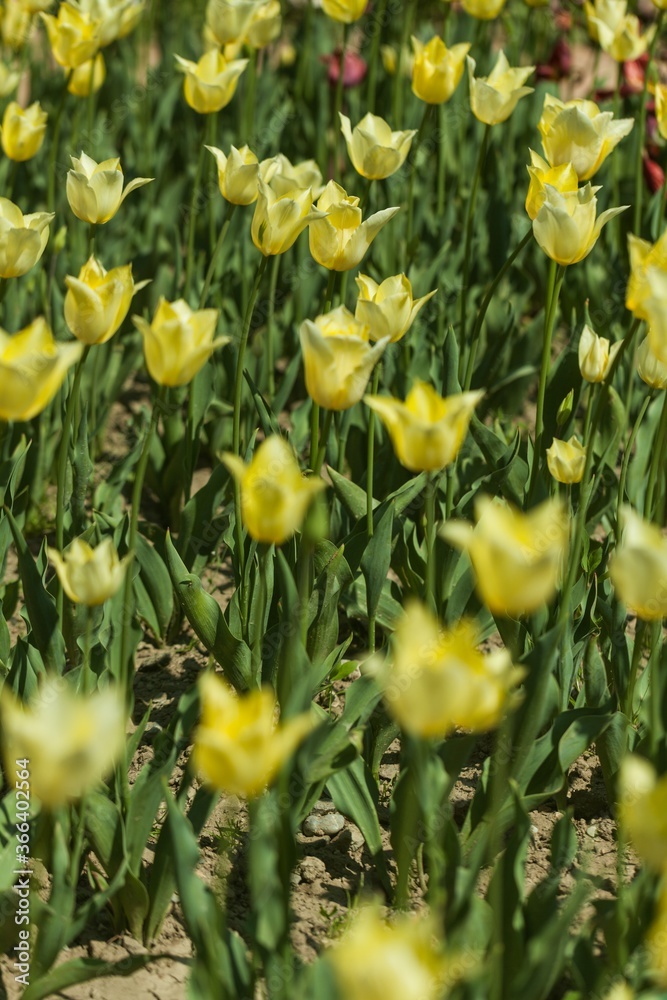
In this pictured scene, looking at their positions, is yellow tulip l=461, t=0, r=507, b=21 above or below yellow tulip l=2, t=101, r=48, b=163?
above

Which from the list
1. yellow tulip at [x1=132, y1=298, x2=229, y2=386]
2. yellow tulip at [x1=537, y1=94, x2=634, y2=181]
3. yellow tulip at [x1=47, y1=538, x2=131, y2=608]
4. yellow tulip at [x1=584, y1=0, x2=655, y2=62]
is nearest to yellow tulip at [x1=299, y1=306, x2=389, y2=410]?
yellow tulip at [x1=132, y1=298, x2=229, y2=386]

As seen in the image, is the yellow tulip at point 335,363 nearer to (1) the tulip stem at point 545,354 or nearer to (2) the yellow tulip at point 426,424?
(2) the yellow tulip at point 426,424

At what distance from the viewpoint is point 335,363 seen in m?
1.62

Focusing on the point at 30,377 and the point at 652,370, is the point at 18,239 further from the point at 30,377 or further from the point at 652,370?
the point at 652,370

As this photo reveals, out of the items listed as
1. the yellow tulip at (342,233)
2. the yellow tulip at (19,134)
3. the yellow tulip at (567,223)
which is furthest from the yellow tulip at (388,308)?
the yellow tulip at (19,134)

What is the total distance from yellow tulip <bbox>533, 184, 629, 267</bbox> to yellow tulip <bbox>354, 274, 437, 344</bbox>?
0.23 meters

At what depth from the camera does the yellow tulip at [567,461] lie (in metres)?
2.01

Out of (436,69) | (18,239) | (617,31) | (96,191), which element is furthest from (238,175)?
(617,31)

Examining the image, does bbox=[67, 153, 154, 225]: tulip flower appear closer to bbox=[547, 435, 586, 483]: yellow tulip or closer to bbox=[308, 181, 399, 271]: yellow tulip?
bbox=[308, 181, 399, 271]: yellow tulip

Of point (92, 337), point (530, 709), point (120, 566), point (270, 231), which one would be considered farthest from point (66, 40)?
point (530, 709)

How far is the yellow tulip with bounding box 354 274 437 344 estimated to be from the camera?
6.26 feet

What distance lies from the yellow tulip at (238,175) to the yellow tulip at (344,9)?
3.12ft

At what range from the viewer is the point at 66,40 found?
2850 mm

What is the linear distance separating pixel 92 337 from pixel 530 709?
836 mm
